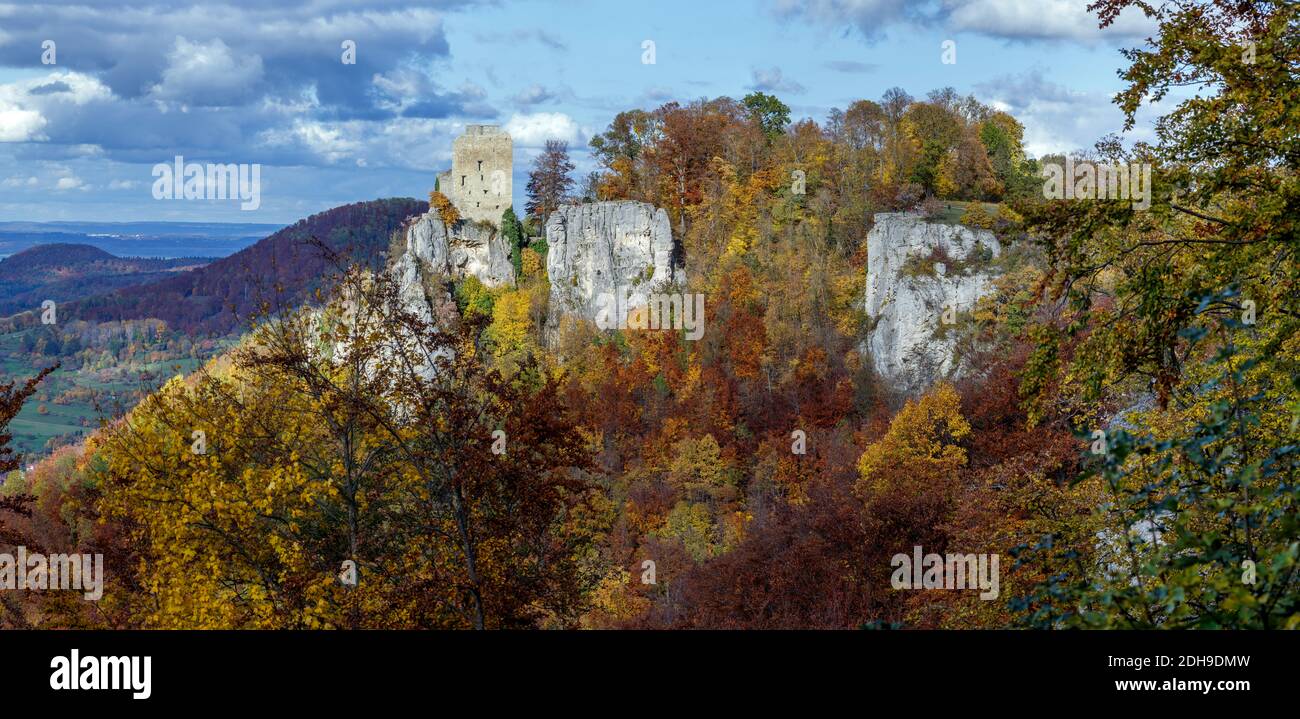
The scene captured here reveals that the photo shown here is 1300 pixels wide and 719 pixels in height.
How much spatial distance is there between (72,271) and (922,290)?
96137 millimetres

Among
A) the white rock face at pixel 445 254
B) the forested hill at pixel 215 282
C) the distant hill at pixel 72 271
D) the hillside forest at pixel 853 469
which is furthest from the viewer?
the distant hill at pixel 72 271

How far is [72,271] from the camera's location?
105 metres

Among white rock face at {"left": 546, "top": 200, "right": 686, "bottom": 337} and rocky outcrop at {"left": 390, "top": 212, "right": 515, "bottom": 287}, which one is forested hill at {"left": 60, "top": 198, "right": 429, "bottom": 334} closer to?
rocky outcrop at {"left": 390, "top": 212, "right": 515, "bottom": 287}

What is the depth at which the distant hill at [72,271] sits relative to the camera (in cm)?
9812

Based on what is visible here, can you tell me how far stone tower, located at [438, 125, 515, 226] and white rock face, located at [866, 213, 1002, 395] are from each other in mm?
25675

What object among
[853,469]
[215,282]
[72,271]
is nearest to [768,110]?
[853,469]

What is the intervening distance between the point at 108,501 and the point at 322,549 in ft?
7.85

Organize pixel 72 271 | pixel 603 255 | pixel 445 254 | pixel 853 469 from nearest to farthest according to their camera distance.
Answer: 1. pixel 853 469
2. pixel 603 255
3. pixel 445 254
4. pixel 72 271

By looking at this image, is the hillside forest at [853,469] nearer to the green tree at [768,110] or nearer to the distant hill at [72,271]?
the green tree at [768,110]

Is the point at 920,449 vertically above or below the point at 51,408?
above

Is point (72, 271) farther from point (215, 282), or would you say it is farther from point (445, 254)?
point (445, 254)

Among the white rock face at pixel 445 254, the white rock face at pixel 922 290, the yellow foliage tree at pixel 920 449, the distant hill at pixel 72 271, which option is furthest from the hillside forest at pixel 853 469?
the distant hill at pixel 72 271

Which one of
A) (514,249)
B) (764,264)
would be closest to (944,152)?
(764,264)

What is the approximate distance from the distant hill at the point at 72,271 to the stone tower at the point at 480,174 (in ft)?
176
